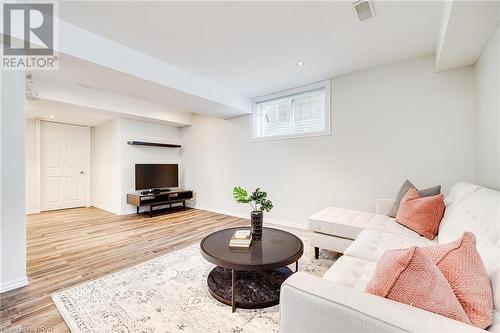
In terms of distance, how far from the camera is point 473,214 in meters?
1.53

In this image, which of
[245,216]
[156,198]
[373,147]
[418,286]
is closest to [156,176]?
[156,198]

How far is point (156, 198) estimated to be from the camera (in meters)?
4.86

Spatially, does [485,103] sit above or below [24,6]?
below

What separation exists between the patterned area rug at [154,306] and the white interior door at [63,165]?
4.59m

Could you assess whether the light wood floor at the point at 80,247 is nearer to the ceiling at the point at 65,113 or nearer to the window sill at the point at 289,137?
the window sill at the point at 289,137

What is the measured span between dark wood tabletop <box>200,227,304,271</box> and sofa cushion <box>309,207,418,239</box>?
468 mm

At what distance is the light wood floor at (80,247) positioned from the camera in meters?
1.68

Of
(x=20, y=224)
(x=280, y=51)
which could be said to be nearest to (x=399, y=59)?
(x=280, y=51)

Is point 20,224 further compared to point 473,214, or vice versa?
point 20,224

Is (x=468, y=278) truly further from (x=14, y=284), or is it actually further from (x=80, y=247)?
(x=80, y=247)

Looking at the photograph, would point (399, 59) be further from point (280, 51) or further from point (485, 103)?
point (280, 51)

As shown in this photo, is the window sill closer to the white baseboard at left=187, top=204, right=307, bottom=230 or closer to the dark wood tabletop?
the white baseboard at left=187, top=204, right=307, bottom=230

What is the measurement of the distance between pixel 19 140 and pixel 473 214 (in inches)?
147

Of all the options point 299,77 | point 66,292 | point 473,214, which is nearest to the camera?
point 473,214
